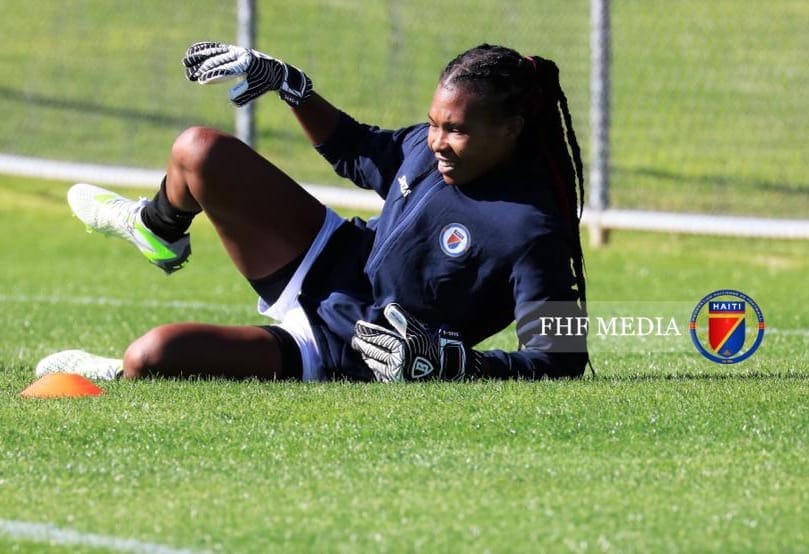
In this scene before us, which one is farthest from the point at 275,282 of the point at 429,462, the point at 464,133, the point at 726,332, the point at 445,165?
the point at 726,332

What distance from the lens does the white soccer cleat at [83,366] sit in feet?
19.5

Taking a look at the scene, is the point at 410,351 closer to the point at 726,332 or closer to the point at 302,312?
the point at 302,312

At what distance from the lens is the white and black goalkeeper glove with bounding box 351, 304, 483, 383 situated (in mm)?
5297

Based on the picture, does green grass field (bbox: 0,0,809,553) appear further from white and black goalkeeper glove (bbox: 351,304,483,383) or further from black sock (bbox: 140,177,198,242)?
black sock (bbox: 140,177,198,242)

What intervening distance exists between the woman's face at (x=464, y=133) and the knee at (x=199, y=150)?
0.77 m

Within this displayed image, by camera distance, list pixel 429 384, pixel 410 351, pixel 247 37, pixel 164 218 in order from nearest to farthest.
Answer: pixel 410 351
pixel 429 384
pixel 164 218
pixel 247 37

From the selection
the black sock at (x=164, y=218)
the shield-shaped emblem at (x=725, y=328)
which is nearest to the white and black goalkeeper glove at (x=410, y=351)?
the black sock at (x=164, y=218)

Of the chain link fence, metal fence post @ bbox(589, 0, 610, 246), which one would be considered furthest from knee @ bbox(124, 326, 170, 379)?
the chain link fence

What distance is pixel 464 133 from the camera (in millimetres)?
5496

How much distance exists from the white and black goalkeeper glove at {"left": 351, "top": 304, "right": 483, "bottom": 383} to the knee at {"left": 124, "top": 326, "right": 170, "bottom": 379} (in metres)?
0.69

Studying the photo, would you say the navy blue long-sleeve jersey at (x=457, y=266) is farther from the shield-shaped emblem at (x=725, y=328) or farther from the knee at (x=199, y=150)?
the shield-shaped emblem at (x=725, y=328)

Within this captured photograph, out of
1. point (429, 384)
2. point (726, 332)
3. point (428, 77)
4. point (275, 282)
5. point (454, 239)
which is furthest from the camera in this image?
point (428, 77)

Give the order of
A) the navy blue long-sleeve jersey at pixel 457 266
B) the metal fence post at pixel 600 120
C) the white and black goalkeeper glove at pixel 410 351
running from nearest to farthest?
the white and black goalkeeper glove at pixel 410 351 → the navy blue long-sleeve jersey at pixel 457 266 → the metal fence post at pixel 600 120

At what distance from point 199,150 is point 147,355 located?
2.43 feet
